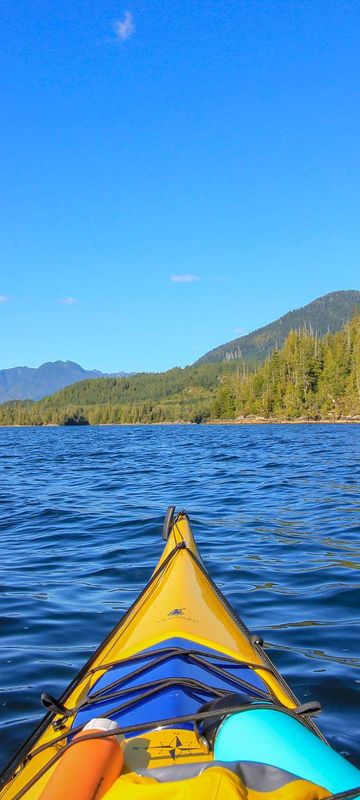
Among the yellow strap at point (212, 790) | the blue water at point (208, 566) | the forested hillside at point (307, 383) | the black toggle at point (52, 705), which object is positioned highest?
the forested hillside at point (307, 383)

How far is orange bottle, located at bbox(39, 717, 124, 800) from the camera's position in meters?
2.09

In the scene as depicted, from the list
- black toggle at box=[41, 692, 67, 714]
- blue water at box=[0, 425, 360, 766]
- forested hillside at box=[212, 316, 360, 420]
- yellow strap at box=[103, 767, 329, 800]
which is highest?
forested hillside at box=[212, 316, 360, 420]

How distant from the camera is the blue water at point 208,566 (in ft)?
Answer: 16.6

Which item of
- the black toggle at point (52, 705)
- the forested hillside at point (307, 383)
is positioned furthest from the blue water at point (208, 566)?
the forested hillside at point (307, 383)

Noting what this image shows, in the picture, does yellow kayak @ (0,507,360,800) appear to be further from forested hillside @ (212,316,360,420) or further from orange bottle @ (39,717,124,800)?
forested hillside @ (212,316,360,420)

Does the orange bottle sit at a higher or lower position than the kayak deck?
higher

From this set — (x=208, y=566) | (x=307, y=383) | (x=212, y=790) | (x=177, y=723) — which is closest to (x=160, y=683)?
(x=177, y=723)

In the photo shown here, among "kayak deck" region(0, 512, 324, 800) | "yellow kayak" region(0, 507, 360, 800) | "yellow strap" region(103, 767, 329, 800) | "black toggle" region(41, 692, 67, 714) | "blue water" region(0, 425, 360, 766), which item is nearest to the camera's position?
"yellow strap" region(103, 767, 329, 800)

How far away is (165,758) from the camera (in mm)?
2535

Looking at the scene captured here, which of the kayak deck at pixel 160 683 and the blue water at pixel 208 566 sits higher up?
the kayak deck at pixel 160 683

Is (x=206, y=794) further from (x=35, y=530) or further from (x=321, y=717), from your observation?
(x=35, y=530)

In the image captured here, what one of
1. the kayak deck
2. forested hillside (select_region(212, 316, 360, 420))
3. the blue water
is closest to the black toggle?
the kayak deck

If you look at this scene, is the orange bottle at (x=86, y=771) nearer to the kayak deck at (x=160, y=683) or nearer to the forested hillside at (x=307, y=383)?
the kayak deck at (x=160, y=683)

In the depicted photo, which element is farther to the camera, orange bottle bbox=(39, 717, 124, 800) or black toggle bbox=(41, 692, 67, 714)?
black toggle bbox=(41, 692, 67, 714)
